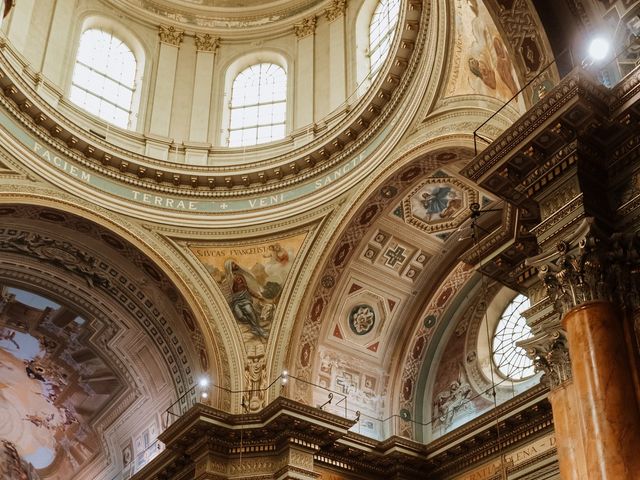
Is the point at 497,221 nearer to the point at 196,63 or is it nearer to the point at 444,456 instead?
the point at 444,456

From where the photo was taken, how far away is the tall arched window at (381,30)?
18891 millimetres

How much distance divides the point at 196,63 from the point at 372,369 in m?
8.94

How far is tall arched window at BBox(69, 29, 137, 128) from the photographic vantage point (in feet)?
64.3

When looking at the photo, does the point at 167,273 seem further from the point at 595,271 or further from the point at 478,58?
the point at 595,271

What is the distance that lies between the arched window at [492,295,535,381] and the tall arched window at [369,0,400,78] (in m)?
5.96

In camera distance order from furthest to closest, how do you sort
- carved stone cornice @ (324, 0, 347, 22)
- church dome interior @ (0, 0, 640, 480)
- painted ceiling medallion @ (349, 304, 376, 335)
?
carved stone cornice @ (324, 0, 347, 22)
painted ceiling medallion @ (349, 304, 376, 335)
church dome interior @ (0, 0, 640, 480)

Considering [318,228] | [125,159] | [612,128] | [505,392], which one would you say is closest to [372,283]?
[318,228]

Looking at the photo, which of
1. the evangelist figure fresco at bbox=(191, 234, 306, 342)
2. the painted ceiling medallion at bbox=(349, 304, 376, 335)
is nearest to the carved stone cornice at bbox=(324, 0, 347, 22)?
the evangelist figure fresco at bbox=(191, 234, 306, 342)

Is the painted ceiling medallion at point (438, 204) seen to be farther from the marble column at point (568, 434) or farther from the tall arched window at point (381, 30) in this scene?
the marble column at point (568, 434)

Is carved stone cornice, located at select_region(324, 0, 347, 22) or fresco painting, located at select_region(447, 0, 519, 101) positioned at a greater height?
carved stone cornice, located at select_region(324, 0, 347, 22)

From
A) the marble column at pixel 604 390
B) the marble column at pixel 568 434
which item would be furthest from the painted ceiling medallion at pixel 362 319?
the marble column at pixel 604 390

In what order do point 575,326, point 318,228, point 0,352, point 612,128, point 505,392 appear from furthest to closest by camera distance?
1. point 0,352
2. point 318,228
3. point 505,392
4. point 612,128
5. point 575,326

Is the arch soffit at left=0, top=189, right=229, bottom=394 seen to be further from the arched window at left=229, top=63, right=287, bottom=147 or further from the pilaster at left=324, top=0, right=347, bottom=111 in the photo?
the pilaster at left=324, top=0, right=347, bottom=111

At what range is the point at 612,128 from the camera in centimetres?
924
